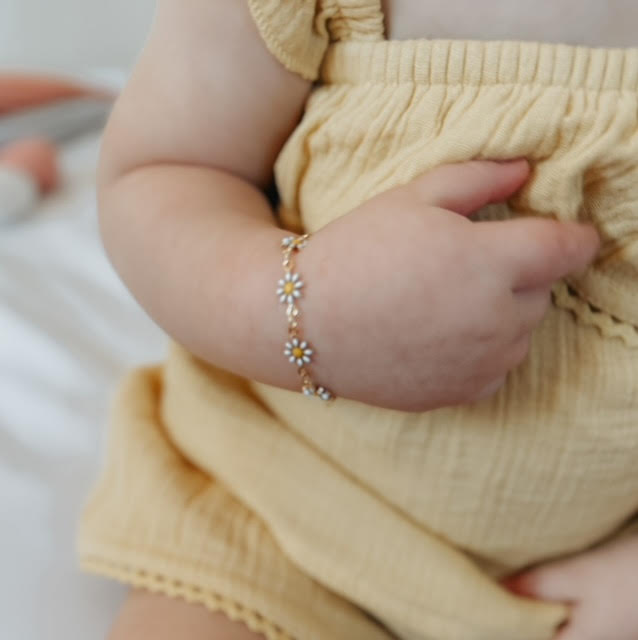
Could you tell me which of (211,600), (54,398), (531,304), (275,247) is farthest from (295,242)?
(54,398)

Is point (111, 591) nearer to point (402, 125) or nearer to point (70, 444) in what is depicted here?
point (70, 444)

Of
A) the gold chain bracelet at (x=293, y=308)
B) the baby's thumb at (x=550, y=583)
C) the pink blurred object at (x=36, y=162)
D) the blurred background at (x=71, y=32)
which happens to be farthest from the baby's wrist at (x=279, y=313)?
the blurred background at (x=71, y=32)

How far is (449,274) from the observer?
0.32 m

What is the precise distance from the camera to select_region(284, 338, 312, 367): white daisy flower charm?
35 centimetres

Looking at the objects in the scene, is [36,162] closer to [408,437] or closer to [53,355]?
[53,355]

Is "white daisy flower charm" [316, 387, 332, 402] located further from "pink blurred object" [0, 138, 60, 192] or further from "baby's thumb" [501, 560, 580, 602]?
"pink blurred object" [0, 138, 60, 192]

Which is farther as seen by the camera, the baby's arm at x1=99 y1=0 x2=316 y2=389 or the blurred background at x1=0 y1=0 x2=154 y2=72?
the blurred background at x1=0 y1=0 x2=154 y2=72

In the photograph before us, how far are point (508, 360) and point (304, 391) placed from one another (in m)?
0.10

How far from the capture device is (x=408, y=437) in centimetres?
44

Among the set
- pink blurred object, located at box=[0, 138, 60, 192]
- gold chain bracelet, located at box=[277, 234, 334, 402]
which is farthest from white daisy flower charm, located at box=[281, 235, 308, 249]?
pink blurred object, located at box=[0, 138, 60, 192]

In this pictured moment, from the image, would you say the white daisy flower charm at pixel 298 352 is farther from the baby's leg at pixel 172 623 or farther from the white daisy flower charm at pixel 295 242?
the baby's leg at pixel 172 623

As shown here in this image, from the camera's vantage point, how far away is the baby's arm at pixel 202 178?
0.38m

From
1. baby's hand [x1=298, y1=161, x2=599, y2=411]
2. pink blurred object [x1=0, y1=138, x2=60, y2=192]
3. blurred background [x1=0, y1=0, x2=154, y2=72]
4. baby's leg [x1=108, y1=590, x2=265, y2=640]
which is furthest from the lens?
blurred background [x1=0, y1=0, x2=154, y2=72]

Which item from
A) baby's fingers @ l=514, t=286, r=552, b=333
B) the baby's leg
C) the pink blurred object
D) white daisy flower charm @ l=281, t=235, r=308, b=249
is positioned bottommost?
A: the baby's leg
